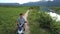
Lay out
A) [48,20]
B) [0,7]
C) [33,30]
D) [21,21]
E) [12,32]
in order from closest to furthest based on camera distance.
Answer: [21,21] → [12,32] → [33,30] → [48,20] → [0,7]

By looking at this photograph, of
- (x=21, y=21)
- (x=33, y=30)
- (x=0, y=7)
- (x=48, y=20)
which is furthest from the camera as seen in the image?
(x=0, y=7)

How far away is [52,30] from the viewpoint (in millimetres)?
8625

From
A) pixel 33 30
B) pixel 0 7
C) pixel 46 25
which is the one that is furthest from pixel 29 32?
pixel 0 7

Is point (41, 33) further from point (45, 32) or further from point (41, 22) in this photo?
point (41, 22)

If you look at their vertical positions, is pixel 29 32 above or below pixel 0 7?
above

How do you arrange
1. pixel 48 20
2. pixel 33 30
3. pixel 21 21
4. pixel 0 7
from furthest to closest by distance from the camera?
pixel 0 7 < pixel 48 20 < pixel 33 30 < pixel 21 21

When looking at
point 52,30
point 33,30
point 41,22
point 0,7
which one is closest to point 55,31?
point 52,30

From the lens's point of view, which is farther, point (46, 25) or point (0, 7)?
point (0, 7)

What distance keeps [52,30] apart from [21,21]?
2.02 m

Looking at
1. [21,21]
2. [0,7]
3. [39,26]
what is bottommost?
[0,7]

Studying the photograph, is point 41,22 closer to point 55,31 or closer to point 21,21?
point 55,31

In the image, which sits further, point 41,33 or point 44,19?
point 44,19

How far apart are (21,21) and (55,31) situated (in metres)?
1.88

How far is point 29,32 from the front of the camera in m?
8.38
